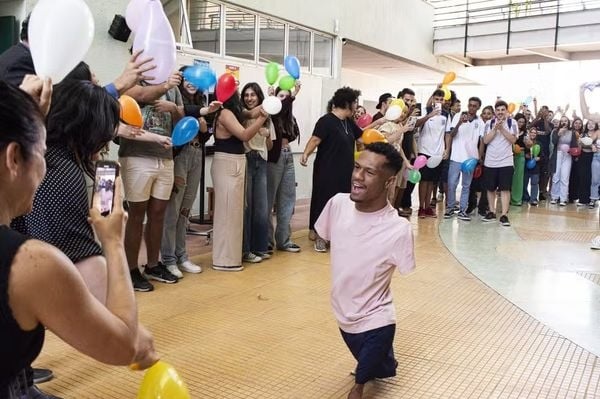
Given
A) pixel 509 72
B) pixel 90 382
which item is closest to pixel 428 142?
pixel 90 382

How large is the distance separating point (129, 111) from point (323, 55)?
658 cm

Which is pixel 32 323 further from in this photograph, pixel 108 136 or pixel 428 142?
pixel 428 142

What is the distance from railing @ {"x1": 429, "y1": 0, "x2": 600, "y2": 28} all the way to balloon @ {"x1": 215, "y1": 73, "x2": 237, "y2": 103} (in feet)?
28.7

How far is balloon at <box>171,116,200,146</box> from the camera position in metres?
3.96

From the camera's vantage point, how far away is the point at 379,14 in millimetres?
10688

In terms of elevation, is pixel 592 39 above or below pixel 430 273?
above

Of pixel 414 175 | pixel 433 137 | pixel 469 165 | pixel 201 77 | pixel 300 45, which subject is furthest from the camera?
pixel 300 45

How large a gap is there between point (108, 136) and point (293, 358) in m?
1.51

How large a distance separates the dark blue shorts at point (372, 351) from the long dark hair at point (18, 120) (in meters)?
1.77

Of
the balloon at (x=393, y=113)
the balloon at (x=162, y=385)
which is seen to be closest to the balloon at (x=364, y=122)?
the balloon at (x=393, y=113)

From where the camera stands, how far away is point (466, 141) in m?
8.13

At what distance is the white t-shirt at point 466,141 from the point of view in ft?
26.7

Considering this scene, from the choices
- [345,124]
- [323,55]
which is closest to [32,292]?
[345,124]

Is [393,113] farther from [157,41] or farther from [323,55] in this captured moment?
[157,41]
